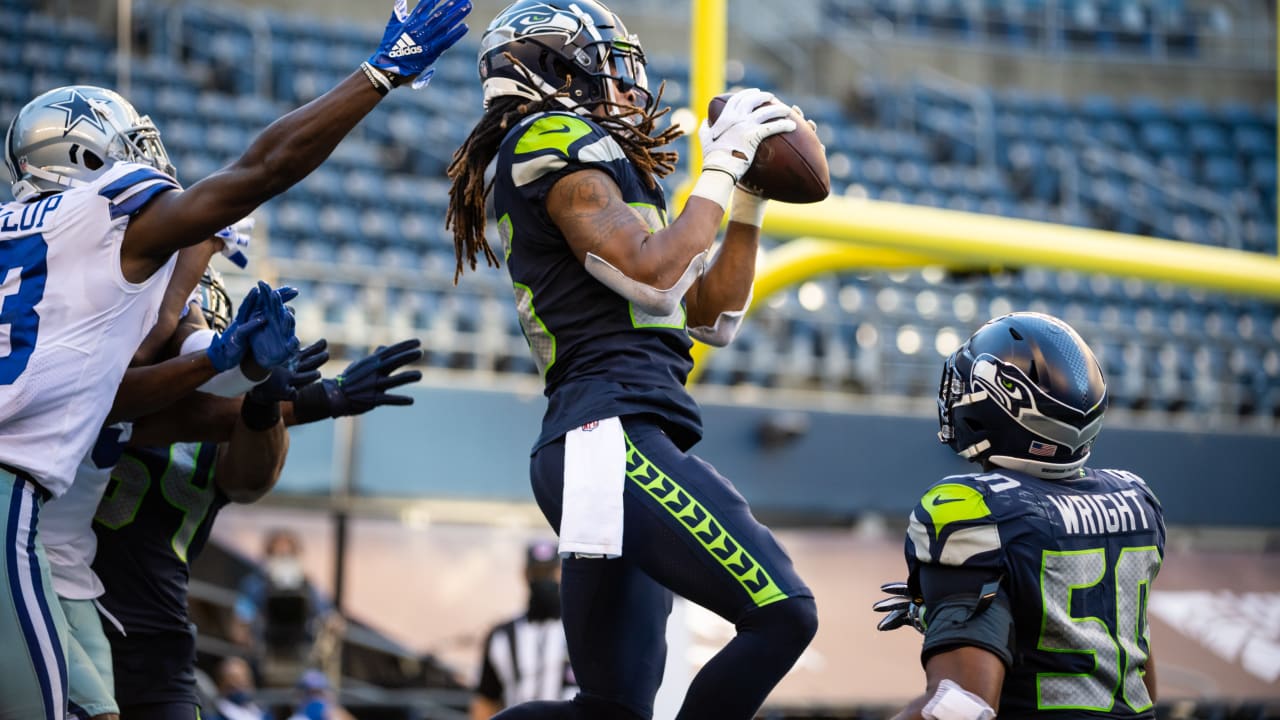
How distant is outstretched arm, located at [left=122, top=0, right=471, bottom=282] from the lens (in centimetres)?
279

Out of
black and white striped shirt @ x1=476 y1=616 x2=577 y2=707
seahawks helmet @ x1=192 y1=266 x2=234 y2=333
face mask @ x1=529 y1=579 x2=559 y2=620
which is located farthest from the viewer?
face mask @ x1=529 y1=579 x2=559 y2=620

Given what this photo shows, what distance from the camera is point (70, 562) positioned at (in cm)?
330

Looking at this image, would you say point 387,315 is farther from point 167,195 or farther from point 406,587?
point 167,195

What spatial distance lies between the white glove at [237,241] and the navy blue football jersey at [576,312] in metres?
0.94

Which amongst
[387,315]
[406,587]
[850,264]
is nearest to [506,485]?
[406,587]

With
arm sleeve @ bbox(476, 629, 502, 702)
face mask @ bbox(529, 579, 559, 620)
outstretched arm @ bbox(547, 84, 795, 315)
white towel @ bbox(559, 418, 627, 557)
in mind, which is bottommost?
arm sleeve @ bbox(476, 629, 502, 702)

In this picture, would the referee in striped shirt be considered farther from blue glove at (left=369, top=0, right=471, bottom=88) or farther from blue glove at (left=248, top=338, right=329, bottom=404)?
blue glove at (left=369, top=0, right=471, bottom=88)

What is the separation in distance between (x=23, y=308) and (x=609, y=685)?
1.38 metres

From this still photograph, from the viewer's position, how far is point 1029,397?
8.77 ft

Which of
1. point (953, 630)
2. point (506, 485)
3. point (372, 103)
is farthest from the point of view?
point (506, 485)

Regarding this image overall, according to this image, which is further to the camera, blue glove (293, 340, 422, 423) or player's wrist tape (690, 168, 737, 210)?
blue glove (293, 340, 422, 423)

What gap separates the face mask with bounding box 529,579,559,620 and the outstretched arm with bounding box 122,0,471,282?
374 cm

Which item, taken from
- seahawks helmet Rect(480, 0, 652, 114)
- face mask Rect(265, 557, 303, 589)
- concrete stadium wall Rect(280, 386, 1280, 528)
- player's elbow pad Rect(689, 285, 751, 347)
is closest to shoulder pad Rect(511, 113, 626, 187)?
seahawks helmet Rect(480, 0, 652, 114)

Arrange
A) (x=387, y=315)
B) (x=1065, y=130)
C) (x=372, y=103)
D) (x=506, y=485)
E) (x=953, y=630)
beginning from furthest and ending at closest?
1. (x=1065, y=130)
2. (x=387, y=315)
3. (x=506, y=485)
4. (x=372, y=103)
5. (x=953, y=630)
